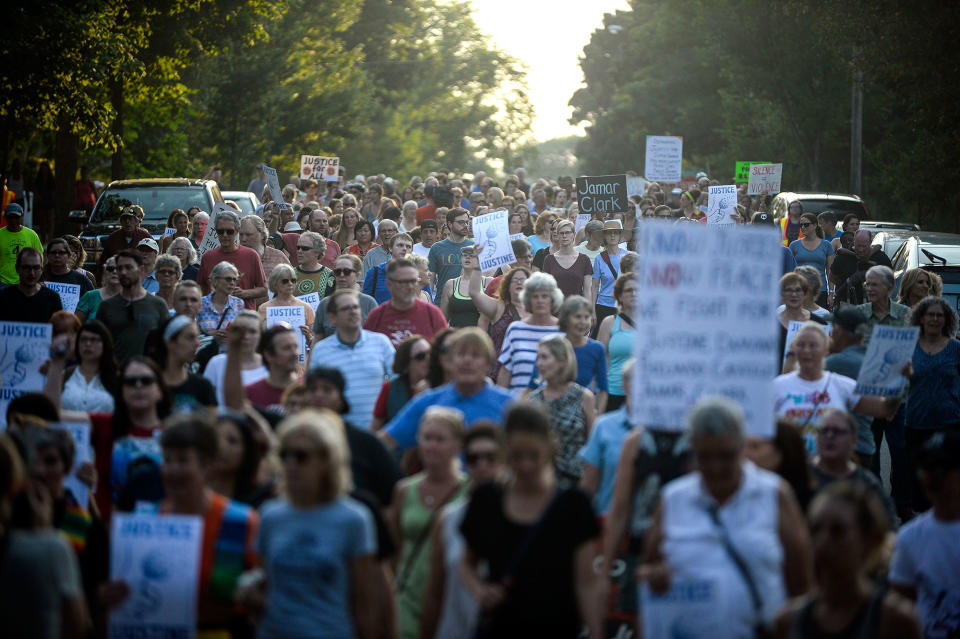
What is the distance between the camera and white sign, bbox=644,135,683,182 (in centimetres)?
2742

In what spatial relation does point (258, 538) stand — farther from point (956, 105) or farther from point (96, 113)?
point (956, 105)

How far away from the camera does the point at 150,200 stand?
22.0 m

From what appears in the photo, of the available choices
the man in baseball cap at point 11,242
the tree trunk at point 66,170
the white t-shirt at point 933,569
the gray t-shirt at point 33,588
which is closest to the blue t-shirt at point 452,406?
the white t-shirt at point 933,569

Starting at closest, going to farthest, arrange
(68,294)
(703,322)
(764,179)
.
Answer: (703,322)
(68,294)
(764,179)

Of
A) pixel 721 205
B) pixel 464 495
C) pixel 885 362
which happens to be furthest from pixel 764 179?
pixel 464 495

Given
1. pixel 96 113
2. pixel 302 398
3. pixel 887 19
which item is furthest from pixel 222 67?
pixel 302 398

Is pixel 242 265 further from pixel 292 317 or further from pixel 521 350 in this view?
pixel 521 350

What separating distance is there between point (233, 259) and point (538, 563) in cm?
854

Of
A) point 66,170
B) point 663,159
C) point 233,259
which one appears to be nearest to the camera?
point 233,259

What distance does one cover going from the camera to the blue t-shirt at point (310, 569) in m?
5.32

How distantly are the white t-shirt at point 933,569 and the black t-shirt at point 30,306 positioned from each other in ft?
25.4

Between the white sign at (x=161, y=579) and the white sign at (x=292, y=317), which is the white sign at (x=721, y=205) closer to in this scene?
the white sign at (x=292, y=317)

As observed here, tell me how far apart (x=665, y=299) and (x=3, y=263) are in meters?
11.3

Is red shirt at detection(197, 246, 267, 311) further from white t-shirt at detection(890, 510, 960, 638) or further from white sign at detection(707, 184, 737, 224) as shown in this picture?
white t-shirt at detection(890, 510, 960, 638)
